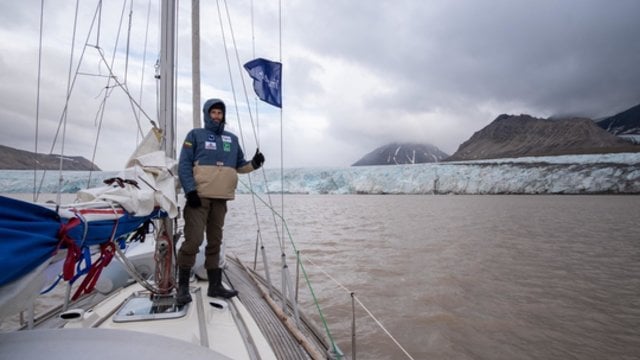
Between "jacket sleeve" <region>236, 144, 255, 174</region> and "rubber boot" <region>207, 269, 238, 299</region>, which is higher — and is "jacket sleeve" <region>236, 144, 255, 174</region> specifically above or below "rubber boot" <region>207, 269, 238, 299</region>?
above

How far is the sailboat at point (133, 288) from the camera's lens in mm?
1148

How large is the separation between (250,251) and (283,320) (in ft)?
24.7

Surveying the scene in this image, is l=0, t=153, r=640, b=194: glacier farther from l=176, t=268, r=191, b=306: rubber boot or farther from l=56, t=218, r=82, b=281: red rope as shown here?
l=56, t=218, r=82, b=281: red rope

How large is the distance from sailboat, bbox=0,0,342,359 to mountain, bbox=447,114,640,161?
134 metres

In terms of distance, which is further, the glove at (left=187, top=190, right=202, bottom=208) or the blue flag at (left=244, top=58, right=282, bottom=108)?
the blue flag at (left=244, top=58, right=282, bottom=108)

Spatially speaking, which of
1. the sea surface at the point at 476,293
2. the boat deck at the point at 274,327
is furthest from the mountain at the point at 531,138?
the boat deck at the point at 274,327

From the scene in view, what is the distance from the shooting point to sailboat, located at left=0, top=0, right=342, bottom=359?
1.15m

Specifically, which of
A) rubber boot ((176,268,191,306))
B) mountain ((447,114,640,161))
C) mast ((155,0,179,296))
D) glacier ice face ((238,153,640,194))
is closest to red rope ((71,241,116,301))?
rubber boot ((176,268,191,306))

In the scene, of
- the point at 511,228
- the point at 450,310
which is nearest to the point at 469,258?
the point at 450,310

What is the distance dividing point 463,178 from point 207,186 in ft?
150

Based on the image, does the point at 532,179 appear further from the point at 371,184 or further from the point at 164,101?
the point at 164,101

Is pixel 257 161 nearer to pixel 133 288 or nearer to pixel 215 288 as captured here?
pixel 215 288

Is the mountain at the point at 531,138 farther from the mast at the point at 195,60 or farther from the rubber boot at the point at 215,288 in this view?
the rubber boot at the point at 215,288

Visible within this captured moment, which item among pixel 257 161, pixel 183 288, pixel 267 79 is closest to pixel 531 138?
pixel 267 79
